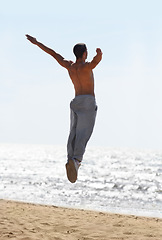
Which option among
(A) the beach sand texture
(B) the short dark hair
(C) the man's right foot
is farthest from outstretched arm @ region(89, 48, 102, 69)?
(A) the beach sand texture

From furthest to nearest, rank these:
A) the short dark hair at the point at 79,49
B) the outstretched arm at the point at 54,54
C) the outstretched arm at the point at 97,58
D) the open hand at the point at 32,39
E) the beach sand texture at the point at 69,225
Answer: the beach sand texture at the point at 69,225 → the open hand at the point at 32,39 → the outstretched arm at the point at 54,54 → the short dark hair at the point at 79,49 → the outstretched arm at the point at 97,58

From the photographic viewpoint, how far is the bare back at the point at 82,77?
607 cm

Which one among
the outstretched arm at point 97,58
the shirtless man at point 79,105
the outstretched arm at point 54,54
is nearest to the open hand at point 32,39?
the outstretched arm at point 54,54

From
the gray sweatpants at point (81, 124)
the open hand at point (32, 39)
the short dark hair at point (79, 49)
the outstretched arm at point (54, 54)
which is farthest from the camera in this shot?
the open hand at point (32, 39)

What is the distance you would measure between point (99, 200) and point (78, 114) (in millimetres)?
19946

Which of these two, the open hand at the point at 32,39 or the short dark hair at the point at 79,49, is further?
the open hand at the point at 32,39

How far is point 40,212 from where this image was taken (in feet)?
59.7

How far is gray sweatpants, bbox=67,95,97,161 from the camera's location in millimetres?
6182

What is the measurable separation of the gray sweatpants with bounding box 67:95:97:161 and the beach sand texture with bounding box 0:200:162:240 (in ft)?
22.3

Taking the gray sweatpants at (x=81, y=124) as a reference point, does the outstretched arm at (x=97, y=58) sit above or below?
above

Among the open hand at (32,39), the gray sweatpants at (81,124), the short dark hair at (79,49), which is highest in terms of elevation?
the open hand at (32,39)

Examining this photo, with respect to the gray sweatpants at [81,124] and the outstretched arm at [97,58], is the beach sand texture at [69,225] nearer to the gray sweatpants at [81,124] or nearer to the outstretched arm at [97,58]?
the gray sweatpants at [81,124]

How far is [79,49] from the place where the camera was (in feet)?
19.8

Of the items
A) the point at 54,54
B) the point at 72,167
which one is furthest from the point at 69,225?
the point at 54,54
